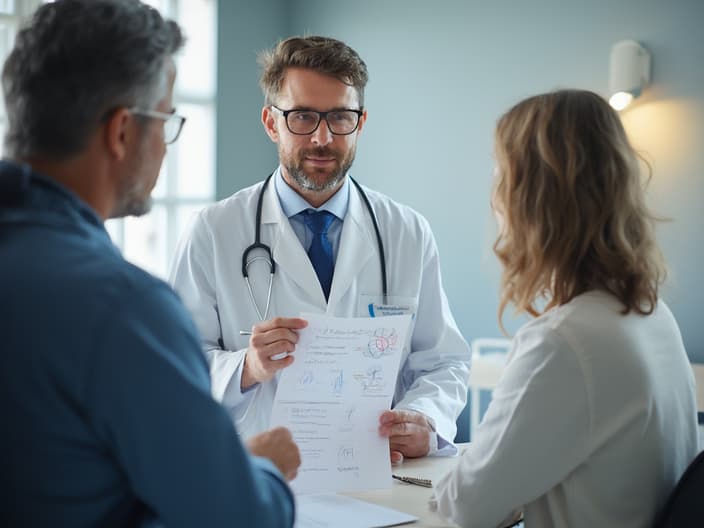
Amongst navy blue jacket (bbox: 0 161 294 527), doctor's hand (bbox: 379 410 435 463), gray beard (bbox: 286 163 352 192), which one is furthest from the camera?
gray beard (bbox: 286 163 352 192)

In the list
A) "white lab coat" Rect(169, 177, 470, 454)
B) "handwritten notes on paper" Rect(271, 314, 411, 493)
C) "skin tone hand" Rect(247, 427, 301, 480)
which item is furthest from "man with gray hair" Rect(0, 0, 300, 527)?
"white lab coat" Rect(169, 177, 470, 454)

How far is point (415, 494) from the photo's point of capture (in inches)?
58.4

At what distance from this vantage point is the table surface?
1352mm

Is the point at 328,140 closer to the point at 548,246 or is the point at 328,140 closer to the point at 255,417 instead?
the point at 255,417

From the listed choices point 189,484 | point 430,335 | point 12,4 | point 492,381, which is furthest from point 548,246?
point 12,4

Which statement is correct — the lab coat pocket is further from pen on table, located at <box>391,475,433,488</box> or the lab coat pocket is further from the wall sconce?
the wall sconce

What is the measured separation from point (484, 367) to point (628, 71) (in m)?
1.42

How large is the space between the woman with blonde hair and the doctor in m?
0.64

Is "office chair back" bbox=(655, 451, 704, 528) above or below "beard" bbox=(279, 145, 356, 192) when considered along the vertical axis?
below

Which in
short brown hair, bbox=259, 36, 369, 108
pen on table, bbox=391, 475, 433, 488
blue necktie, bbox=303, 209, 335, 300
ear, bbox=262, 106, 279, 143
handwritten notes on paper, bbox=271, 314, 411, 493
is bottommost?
pen on table, bbox=391, 475, 433, 488

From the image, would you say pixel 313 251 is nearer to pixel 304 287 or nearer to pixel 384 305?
pixel 304 287

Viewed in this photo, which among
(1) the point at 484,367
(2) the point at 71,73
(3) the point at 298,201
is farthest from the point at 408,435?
(1) the point at 484,367

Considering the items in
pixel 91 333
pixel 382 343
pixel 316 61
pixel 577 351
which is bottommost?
pixel 382 343

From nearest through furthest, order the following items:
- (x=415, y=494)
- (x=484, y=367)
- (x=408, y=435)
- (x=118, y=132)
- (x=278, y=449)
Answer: (x=118, y=132), (x=278, y=449), (x=415, y=494), (x=408, y=435), (x=484, y=367)
